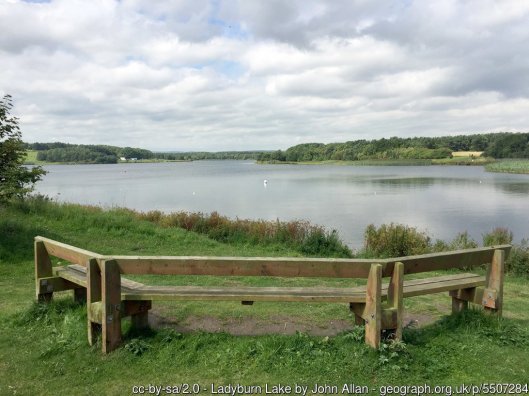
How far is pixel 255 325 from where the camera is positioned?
16.5ft

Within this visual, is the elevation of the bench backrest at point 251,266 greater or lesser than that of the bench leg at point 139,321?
greater

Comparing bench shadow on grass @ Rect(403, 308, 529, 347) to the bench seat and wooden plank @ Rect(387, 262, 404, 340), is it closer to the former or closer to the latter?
wooden plank @ Rect(387, 262, 404, 340)

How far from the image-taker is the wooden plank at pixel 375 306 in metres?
3.92

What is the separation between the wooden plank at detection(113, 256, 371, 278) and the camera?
391cm

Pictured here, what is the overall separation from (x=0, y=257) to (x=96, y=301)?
580cm

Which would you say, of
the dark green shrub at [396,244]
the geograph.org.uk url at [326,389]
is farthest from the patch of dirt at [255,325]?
the dark green shrub at [396,244]

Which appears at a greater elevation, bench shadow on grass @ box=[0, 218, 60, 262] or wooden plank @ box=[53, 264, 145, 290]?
wooden plank @ box=[53, 264, 145, 290]

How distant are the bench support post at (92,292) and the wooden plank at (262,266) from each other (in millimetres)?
603

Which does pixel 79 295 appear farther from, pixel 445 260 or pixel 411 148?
pixel 411 148

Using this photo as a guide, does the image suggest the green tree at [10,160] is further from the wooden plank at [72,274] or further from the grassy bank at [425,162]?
the grassy bank at [425,162]

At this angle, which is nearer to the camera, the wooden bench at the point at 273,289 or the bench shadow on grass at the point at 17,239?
the wooden bench at the point at 273,289

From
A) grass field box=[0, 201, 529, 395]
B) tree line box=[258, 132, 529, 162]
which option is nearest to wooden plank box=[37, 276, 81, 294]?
grass field box=[0, 201, 529, 395]

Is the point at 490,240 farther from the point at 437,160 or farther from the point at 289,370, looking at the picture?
the point at 437,160

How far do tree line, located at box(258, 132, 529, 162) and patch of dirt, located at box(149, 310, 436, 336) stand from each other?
138 m
